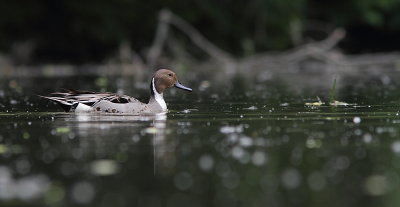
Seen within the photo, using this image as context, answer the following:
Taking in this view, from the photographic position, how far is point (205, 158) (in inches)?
319

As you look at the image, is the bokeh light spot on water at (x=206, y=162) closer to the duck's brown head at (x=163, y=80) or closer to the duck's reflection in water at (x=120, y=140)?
the duck's reflection in water at (x=120, y=140)

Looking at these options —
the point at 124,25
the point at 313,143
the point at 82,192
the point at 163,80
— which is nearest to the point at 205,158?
the point at 313,143

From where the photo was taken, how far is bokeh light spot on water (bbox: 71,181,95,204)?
634 cm

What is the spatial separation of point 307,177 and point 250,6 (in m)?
27.1

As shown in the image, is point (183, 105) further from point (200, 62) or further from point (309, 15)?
point (309, 15)

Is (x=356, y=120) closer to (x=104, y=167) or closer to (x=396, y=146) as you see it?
(x=396, y=146)

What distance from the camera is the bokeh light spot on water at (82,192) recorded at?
249 inches

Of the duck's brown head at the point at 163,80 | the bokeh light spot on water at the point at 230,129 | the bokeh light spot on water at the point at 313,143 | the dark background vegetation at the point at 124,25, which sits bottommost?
the bokeh light spot on water at the point at 313,143

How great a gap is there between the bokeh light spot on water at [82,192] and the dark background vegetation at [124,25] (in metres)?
25.9

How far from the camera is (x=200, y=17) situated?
3491cm

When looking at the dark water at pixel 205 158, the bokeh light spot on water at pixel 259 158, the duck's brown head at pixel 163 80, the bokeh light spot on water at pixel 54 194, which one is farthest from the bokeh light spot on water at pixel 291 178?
the duck's brown head at pixel 163 80

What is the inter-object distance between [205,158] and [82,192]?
177cm

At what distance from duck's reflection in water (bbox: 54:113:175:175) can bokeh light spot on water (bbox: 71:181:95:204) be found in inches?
20.9

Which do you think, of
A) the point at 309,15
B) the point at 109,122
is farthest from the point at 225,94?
the point at 309,15
